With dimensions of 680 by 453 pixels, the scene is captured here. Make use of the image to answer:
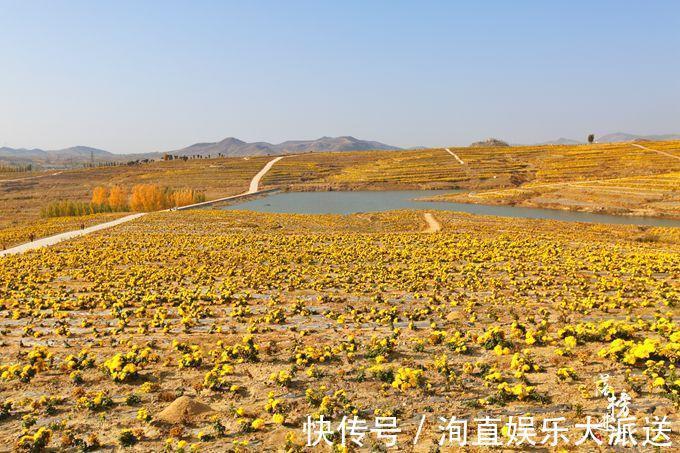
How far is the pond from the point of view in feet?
241

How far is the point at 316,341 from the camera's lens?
55.8ft

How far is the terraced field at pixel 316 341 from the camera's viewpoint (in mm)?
11516

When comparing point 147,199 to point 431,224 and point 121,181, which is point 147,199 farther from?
point 121,181

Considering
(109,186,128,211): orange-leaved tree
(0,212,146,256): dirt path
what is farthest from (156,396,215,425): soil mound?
(109,186,128,211): orange-leaved tree

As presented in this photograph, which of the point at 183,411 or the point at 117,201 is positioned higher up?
the point at 117,201

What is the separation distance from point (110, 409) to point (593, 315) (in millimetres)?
18508

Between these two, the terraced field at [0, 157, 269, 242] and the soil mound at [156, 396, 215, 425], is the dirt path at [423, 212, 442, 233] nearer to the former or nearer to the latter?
the soil mound at [156, 396, 215, 425]

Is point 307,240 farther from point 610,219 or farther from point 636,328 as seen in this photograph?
point 610,219

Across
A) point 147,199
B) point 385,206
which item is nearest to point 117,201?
point 147,199

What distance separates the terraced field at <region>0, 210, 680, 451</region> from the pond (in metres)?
43.7

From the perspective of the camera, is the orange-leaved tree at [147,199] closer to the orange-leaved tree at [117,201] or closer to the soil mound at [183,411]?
the orange-leaved tree at [117,201]

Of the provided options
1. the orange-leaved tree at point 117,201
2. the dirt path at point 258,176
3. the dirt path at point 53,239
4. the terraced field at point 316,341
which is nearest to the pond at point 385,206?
the dirt path at point 258,176

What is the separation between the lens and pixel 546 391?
12.3m

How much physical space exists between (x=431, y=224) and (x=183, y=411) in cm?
4582
